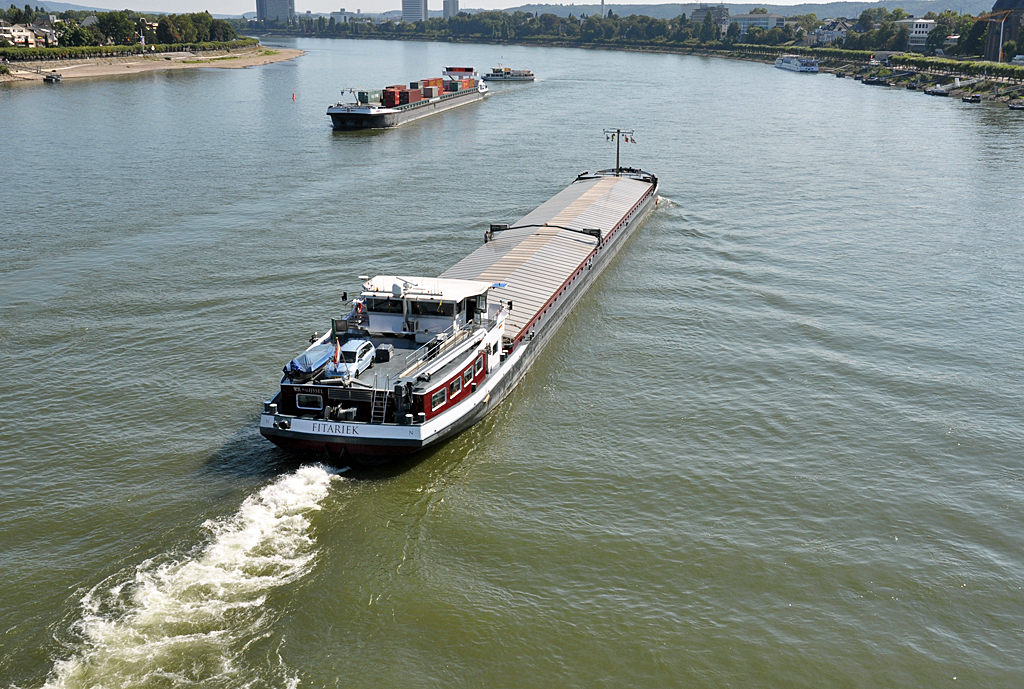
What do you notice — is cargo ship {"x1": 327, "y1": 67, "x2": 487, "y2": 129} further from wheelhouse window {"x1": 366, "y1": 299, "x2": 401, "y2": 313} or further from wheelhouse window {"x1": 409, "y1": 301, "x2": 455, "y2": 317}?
wheelhouse window {"x1": 409, "y1": 301, "x2": 455, "y2": 317}

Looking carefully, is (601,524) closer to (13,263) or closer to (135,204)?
(13,263)

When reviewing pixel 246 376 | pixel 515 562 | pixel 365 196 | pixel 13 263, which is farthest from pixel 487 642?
pixel 365 196

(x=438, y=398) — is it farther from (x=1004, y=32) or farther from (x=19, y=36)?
(x=19, y=36)

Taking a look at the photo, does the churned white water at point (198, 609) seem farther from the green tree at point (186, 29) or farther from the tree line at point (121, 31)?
the green tree at point (186, 29)

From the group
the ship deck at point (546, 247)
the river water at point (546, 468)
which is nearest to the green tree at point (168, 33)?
the river water at point (546, 468)

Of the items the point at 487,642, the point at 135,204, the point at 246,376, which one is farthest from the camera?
the point at 135,204

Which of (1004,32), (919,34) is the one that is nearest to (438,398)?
(1004,32)
